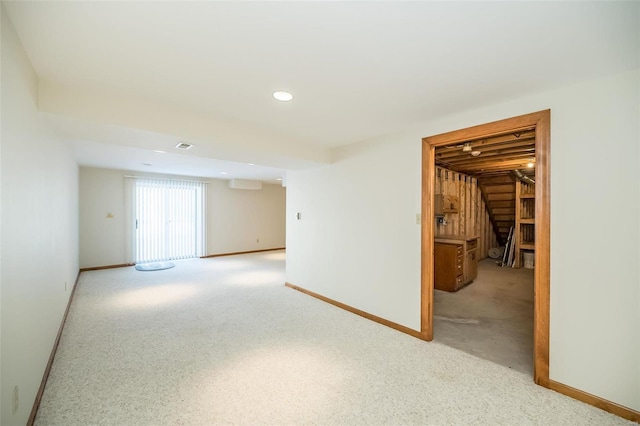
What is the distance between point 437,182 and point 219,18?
504 centimetres

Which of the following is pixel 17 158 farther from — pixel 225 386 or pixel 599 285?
pixel 599 285

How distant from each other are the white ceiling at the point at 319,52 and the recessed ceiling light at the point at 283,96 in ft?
0.22

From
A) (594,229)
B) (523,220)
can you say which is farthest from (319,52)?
(523,220)

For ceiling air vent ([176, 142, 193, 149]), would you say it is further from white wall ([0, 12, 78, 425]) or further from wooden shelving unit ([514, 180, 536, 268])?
wooden shelving unit ([514, 180, 536, 268])

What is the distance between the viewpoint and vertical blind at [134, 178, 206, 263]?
667 centimetres

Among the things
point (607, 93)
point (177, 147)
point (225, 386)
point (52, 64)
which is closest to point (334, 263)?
point (225, 386)

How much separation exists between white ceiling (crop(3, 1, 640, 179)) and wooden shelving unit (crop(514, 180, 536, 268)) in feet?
A: 17.7

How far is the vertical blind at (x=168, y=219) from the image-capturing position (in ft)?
21.9

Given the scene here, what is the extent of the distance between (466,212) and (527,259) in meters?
1.84

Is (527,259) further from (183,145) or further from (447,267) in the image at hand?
(183,145)

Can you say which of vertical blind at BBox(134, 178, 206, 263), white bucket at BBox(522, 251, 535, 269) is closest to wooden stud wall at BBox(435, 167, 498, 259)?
white bucket at BBox(522, 251, 535, 269)

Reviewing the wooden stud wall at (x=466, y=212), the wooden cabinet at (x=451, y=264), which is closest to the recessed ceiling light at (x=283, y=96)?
the wooden cabinet at (x=451, y=264)

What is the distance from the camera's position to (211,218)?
A: 25.8ft

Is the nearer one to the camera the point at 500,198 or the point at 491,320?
the point at 491,320
